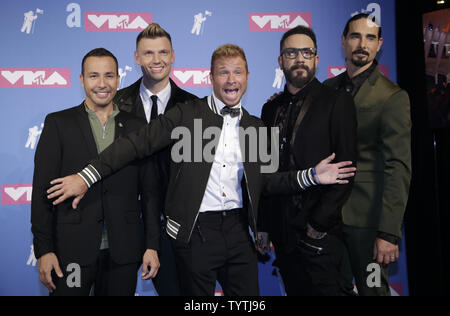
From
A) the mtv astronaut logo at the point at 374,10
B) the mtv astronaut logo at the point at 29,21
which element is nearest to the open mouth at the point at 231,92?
the mtv astronaut logo at the point at 374,10

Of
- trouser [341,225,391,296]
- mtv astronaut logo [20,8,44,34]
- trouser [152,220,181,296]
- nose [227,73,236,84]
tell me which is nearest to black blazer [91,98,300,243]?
nose [227,73,236,84]

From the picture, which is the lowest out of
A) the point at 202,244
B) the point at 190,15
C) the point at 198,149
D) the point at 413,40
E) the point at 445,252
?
the point at 445,252

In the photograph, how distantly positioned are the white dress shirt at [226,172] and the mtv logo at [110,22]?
1.41m

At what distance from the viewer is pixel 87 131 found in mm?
2570

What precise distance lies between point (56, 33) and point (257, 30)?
1.87m

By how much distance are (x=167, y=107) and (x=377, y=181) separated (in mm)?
1724

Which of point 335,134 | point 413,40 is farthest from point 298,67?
point 413,40

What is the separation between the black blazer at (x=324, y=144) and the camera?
251 centimetres

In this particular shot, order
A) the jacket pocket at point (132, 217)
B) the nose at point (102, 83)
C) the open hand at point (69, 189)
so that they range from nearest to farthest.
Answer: the open hand at point (69, 189) → the jacket pocket at point (132, 217) → the nose at point (102, 83)

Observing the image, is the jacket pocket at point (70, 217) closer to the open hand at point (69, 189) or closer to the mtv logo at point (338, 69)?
the open hand at point (69, 189)

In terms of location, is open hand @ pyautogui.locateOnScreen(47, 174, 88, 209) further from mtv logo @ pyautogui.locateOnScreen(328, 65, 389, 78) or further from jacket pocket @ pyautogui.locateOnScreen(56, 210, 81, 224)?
mtv logo @ pyautogui.locateOnScreen(328, 65, 389, 78)

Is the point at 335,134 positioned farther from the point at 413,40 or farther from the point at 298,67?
the point at 413,40

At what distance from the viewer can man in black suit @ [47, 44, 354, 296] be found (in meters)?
2.41
